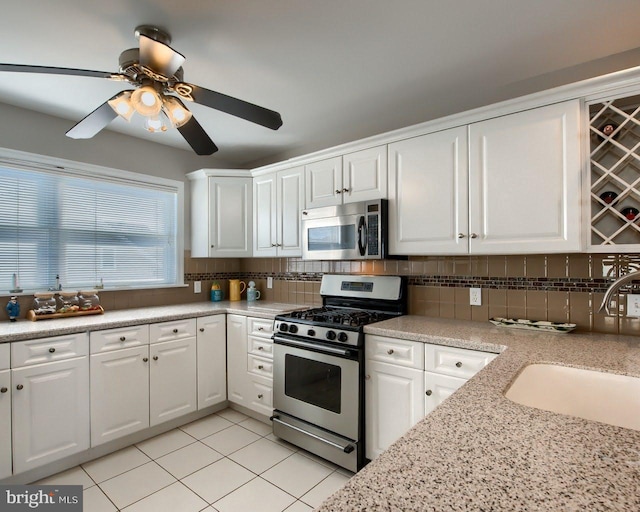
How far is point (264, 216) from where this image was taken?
3.39 metres

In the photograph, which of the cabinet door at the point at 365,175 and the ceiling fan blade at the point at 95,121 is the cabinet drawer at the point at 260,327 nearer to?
the cabinet door at the point at 365,175

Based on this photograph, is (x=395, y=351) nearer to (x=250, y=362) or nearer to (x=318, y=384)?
(x=318, y=384)

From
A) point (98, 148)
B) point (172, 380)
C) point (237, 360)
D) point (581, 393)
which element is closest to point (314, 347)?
point (237, 360)

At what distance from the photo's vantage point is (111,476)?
2205 mm

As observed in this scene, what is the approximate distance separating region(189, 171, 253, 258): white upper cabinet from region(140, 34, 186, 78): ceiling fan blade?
1.91 metres

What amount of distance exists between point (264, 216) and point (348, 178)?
3.35 ft

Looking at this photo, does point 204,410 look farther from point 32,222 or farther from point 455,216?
point 455,216

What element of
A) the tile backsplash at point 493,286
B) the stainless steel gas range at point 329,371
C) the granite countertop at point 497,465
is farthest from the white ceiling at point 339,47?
the granite countertop at point 497,465

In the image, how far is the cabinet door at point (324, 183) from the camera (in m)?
2.78

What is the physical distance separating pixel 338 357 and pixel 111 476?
5.17 feet

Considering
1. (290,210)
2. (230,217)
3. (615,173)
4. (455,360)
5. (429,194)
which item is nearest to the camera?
(615,173)

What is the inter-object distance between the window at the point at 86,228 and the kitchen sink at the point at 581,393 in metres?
3.10

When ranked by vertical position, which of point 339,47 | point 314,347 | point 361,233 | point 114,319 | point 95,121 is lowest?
point 314,347

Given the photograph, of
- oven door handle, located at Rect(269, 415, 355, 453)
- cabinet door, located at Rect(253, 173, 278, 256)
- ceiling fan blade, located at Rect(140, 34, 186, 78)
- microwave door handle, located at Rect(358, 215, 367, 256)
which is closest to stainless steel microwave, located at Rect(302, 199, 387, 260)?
microwave door handle, located at Rect(358, 215, 367, 256)
